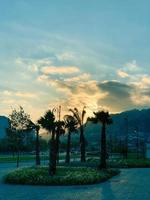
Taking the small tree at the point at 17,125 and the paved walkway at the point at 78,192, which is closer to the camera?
the paved walkway at the point at 78,192

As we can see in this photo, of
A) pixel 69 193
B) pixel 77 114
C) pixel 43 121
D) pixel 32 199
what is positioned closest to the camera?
pixel 32 199

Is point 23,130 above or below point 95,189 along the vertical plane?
above

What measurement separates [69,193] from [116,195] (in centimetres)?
366

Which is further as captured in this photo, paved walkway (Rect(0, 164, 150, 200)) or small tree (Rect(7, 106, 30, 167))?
small tree (Rect(7, 106, 30, 167))

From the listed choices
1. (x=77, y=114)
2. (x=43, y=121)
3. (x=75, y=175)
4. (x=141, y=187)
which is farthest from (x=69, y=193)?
(x=77, y=114)

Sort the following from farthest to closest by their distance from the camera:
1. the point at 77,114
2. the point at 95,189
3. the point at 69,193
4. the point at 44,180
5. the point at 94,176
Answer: the point at 77,114 → the point at 94,176 → the point at 44,180 → the point at 95,189 → the point at 69,193

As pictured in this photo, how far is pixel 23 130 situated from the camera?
72688mm

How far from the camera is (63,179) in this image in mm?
38719

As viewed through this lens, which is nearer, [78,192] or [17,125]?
[78,192]

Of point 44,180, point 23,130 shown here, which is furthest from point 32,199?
point 23,130

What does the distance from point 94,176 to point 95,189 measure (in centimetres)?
729

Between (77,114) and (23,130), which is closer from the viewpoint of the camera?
(23,130)

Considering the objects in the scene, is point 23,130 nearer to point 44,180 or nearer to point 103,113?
point 103,113

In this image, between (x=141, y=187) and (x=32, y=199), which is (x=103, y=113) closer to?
(x=141, y=187)
